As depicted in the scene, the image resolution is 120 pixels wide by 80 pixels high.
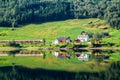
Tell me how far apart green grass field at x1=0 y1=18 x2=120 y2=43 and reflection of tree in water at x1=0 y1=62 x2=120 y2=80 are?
72.1 meters

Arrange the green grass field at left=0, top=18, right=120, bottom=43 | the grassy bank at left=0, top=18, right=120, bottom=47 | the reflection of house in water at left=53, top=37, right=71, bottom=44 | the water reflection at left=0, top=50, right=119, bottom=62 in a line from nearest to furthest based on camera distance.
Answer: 1. the water reflection at left=0, top=50, right=119, bottom=62
2. the reflection of house in water at left=53, top=37, right=71, bottom=44
3. the grassy bank at left=0, top=18, right=120, bottom=47
4. the green grass field at left=0, top=18, right=120, bottom=43

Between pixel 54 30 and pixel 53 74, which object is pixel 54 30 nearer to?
pixel 54 30

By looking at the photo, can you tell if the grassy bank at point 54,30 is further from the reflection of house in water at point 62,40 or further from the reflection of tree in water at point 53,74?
the reflection of tree in water at point 53,74

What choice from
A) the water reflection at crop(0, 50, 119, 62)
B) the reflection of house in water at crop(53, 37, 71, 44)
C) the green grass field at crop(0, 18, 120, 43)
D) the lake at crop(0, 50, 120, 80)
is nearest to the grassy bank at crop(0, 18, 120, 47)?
the green grass field at crop(0, 18, 120, 43)

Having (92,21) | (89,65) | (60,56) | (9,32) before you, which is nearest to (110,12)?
(92,21)

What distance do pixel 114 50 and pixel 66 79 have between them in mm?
63034

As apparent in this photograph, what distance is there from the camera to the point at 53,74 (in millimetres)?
76125

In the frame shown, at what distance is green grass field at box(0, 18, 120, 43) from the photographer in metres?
162

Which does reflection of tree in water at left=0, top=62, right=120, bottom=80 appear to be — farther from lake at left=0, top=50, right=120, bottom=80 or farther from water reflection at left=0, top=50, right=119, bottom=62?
water reflection at left=0, top=50, right=119, bottom=62

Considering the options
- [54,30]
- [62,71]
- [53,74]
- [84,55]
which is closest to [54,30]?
[54,30]

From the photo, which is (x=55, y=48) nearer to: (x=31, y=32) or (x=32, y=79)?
(x=31, y=32)

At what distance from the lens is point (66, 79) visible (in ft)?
226

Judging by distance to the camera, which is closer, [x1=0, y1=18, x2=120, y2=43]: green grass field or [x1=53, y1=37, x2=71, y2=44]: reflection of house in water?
[x1=53, y1=37, x2=71, y2=44]: reflection of house in water

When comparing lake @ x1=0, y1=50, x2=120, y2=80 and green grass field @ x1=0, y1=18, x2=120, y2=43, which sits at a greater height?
lake @ x1=0, y1=50, x2=120, y2=80
